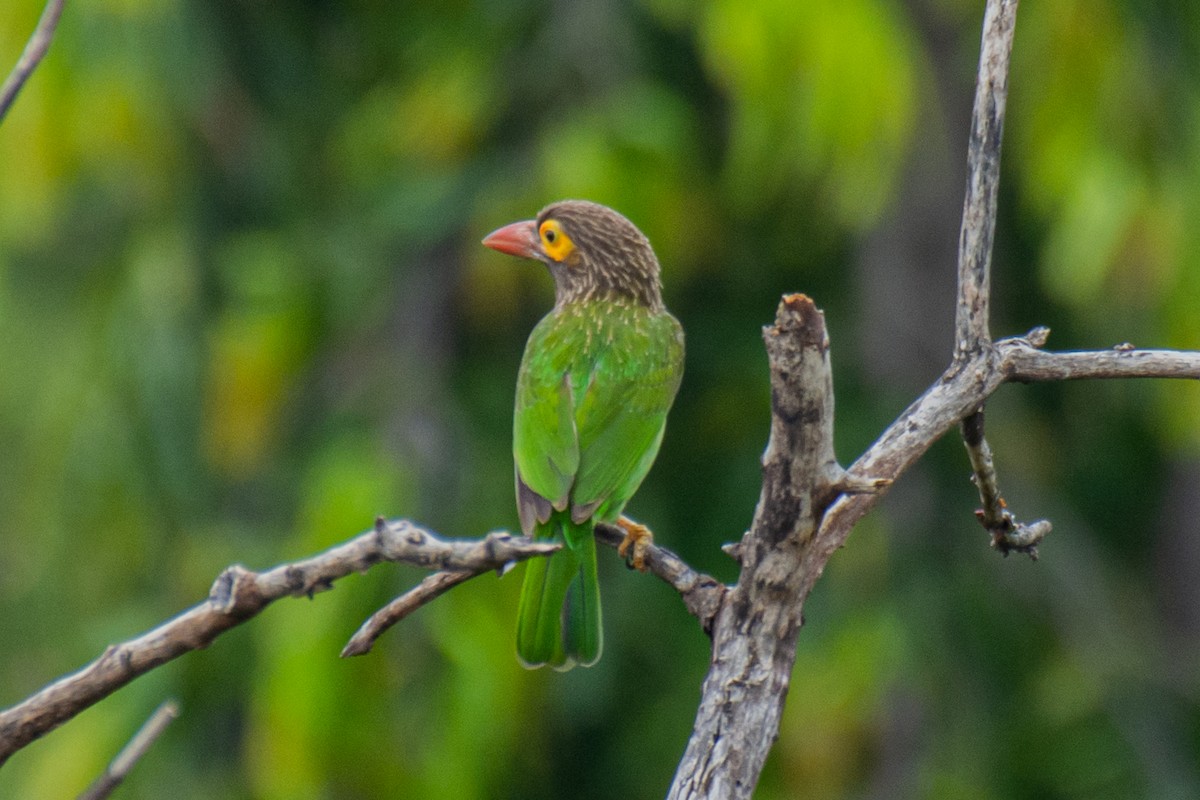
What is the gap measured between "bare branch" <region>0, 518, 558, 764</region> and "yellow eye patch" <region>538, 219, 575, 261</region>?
2.40 m

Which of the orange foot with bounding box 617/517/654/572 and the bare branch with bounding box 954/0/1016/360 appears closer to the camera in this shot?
the bare branch with bounding box 954/0/1016/360

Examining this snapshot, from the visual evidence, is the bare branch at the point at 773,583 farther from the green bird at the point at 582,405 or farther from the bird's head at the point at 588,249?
the bird's head at the point at 588,249

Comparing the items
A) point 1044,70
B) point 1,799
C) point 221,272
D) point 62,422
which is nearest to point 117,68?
point 221,272

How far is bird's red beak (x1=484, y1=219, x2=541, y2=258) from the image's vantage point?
14.5ft

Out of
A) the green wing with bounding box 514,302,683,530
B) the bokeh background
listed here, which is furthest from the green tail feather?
the bokeh background

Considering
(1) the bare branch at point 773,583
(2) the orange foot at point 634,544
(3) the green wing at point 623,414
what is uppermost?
(3) the green wing at point 623,414

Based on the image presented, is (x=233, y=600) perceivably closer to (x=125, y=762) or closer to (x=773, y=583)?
(x=125, y=762)

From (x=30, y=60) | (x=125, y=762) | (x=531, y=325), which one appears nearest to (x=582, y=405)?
(x=30, y=60)

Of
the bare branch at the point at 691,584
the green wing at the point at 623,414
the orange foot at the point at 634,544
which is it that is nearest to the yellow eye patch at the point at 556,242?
the green wing at the point at 623,414

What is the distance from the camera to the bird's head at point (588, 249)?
4469 millimetres

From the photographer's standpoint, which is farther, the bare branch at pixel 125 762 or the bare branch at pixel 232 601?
the bare branch at pixel 232 601

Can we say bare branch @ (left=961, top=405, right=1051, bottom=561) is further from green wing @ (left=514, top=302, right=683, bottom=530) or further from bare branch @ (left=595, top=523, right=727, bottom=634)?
green wing @ (left=514, top=302, right=683, bottom=530)

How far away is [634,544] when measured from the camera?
342 cm

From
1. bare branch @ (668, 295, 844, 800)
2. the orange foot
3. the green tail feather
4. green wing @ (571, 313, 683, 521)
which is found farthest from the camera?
green wing @ (571, 313, 683, 521)
